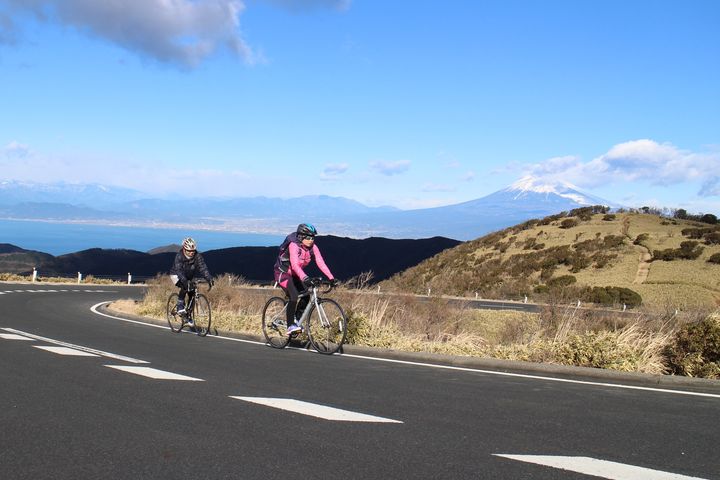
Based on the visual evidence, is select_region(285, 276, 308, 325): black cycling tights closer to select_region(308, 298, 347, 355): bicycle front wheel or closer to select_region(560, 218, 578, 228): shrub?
select_region(308, 298, 347, 355): bicycle front wheel

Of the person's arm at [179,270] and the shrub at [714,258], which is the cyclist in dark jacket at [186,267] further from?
the shrub at [714,258]

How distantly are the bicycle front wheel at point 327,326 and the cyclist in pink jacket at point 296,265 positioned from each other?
32 centimetres

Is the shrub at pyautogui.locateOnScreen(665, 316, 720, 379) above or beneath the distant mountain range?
beneath

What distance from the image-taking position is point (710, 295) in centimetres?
3919

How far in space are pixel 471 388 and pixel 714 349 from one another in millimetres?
3844

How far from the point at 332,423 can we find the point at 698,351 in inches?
236

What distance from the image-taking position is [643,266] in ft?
157

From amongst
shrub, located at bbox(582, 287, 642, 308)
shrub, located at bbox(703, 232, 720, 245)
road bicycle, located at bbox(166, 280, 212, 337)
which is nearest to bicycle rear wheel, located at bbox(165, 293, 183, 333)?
road bicycle, located at bbox(166, 280, 212, 337)

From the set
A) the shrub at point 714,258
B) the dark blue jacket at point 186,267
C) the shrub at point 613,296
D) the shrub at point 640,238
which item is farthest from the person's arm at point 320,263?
the shrub at point 640,238

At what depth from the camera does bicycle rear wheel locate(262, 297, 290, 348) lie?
1129 cm

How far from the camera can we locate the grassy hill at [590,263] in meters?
41.6

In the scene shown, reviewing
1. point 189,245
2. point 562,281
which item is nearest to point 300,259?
point 189,245

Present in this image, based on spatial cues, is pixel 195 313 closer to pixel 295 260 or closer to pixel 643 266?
pixel 295 260

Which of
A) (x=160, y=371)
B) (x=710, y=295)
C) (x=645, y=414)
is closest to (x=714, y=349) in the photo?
(x=645, y=414)
